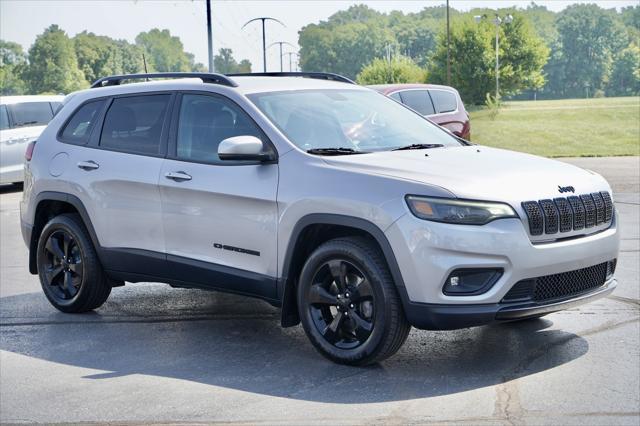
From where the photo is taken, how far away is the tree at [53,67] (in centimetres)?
16638

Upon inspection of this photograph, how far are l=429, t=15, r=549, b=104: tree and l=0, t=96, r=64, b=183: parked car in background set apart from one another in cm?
9146

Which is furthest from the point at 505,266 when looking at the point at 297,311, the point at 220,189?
the point at 220,189

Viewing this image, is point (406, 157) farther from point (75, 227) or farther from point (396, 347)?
point (75, 227)

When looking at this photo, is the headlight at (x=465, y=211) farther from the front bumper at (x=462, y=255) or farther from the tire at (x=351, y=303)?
the tire at (x=351, y=303)

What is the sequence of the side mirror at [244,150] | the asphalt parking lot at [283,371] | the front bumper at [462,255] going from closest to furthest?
1. the asphalt parking lot at [283,371]
2. the front bumper at [462,255]
3. the side mirror at [244,150]

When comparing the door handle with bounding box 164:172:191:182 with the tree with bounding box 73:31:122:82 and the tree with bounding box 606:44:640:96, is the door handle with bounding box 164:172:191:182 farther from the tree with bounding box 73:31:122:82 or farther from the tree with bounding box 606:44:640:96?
the tree with bounding box 73:31:122:82

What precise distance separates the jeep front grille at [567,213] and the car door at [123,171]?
2.61 meters

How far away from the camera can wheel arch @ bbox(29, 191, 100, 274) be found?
7527mm

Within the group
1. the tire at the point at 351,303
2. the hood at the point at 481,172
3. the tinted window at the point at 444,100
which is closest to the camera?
the hood at the point at 481,172

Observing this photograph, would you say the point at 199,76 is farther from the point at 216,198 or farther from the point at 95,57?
the point at 95,57

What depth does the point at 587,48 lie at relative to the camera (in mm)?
184750

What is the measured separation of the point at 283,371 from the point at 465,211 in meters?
1.45

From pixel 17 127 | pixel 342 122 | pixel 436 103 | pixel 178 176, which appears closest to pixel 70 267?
pixel 178 176

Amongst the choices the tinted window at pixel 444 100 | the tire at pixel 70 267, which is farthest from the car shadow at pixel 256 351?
the tinted window at pixel 444 100
